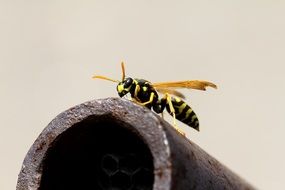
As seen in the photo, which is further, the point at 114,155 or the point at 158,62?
the point at 158,62

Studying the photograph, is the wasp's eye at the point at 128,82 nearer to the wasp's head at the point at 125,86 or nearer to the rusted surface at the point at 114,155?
the wasp's head at the point at 125,86

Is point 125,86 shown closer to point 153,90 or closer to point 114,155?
point 153,90

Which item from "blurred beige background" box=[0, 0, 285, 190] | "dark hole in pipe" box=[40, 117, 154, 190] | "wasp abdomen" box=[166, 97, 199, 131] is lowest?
"blurred beige background" box=[0, 0, 285, 190]

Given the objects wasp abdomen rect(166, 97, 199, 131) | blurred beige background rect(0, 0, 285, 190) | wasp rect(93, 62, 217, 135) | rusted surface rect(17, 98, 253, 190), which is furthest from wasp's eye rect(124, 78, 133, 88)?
blurred beige background rect(0, 0, 285, 190)

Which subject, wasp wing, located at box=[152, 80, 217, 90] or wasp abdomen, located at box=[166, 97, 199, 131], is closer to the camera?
wasp wing, located at box=[152, 80, 217, 90]

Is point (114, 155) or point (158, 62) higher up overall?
point (114, 155)

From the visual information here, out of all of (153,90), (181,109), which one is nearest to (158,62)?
(181,109)

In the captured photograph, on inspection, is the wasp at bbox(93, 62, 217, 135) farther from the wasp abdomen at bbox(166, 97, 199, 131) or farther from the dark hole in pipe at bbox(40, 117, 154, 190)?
the dark hole in pipe at bbox(40, 117, 154, 190)
